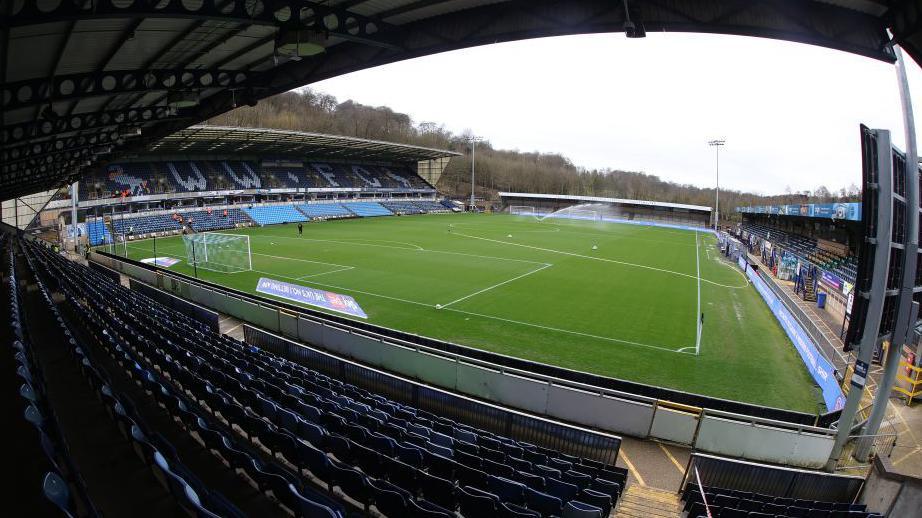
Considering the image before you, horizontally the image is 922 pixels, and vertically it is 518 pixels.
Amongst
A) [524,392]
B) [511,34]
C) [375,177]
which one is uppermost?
[375,177]

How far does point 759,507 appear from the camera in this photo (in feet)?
21.1

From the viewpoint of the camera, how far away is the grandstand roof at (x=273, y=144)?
48084 mm

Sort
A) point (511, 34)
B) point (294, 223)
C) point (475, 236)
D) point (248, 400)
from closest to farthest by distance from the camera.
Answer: point (248, 400) → point (511, 34) → point (475, 236) → point (294, 223)

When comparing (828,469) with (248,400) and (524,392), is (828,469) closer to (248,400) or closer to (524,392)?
(524,392)

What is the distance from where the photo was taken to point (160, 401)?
6918mm

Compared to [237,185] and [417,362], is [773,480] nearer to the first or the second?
[417,362]

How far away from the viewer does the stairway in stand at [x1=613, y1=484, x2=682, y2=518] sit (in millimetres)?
6855

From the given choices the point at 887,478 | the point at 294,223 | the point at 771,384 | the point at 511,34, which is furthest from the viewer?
the point at 294,223

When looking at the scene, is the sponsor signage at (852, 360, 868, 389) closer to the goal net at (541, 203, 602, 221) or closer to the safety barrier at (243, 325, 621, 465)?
the safety barrier at (243, 325, 621, 465)

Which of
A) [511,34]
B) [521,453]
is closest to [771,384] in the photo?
Result: [521,453]

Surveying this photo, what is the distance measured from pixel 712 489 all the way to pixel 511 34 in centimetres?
862

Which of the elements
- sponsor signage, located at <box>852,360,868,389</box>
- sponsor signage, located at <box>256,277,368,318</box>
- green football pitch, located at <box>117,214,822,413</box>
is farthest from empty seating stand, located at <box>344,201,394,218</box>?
sponsor signage, located at <box>852,360,868,389</box>

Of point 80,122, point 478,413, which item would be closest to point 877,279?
point 478,413

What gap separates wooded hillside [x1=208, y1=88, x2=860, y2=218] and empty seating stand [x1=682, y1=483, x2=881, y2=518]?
10237cm
